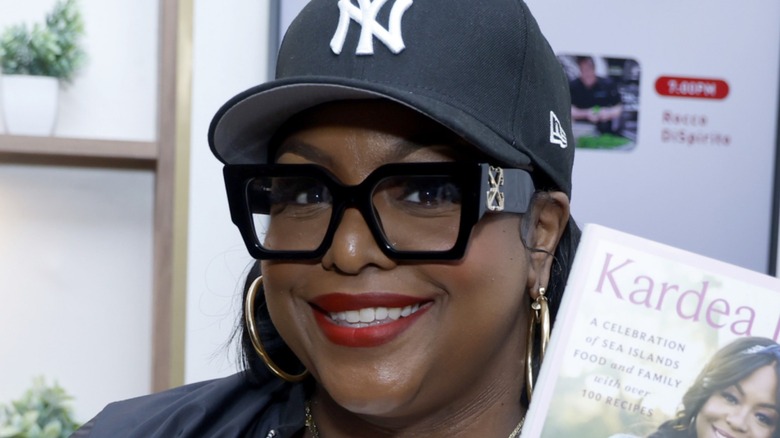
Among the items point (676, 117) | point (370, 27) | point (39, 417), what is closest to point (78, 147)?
point (39, 417)

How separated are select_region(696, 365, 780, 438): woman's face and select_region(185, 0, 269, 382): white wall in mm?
1118

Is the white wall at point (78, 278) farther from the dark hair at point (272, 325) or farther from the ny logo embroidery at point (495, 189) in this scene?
the ny logo embroidery at point (495, 189)

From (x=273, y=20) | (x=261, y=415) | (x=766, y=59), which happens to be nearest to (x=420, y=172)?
(x=261, y=415)

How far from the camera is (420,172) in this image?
0.96 m

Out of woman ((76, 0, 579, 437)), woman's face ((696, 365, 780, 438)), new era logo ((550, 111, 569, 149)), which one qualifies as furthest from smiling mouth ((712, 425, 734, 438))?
new era logo ((550, 111, 569, 149))

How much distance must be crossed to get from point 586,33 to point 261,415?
1069mm

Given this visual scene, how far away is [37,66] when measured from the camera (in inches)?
72.0

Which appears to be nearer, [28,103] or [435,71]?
[435,71]

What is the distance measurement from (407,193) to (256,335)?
1.13 ft

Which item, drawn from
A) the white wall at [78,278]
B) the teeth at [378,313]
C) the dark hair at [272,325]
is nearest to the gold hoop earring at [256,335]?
the dark hair at [272,325]

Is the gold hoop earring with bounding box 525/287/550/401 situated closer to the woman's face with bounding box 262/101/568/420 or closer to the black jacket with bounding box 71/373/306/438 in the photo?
the woman's face with bounding box 262/101/568/420

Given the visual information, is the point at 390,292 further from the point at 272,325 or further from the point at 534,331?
Result: the point at 272,325

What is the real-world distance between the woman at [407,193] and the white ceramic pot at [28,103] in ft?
2.79

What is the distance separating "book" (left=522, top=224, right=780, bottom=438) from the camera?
33.9 inches
